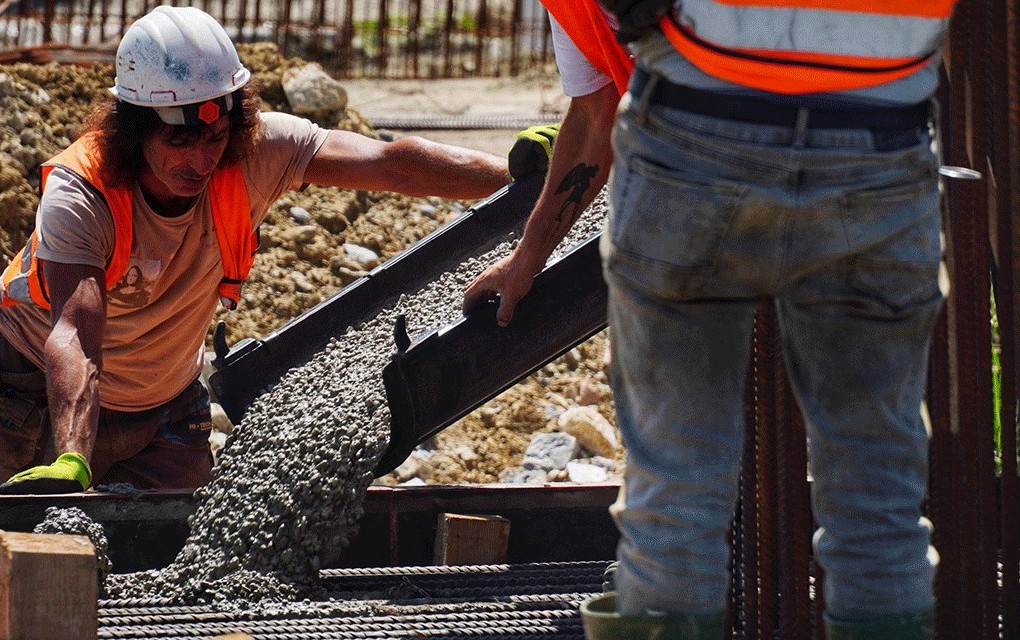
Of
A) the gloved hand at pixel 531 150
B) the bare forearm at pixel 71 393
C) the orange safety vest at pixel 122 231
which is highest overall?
the gloved hand at pixel 531 150

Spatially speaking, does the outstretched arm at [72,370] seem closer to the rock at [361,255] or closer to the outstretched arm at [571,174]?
the outstretched arm at [571,174]

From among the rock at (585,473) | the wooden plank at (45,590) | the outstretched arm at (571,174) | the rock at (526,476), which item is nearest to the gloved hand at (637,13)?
the outstretched arm at (571,174)

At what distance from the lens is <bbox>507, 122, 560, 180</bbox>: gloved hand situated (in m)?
4.57

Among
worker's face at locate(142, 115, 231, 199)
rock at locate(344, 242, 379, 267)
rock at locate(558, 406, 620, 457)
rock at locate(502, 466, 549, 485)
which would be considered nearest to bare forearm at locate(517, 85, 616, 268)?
worker's face at locate(142, 115, 231, 199)

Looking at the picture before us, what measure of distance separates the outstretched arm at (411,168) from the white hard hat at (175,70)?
486 millimetres

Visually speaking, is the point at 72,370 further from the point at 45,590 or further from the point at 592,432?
→ the point at 592,432

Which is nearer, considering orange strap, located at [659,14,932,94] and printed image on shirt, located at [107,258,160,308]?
orange strap, located at [659,14,932,94]

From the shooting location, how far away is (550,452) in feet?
20.9

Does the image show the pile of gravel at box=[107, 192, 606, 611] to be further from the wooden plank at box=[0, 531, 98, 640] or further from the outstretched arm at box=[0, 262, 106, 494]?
the wooden plank at box=[0, 531, 98, 640]

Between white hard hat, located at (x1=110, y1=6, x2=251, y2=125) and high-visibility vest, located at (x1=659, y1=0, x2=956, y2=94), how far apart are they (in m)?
2.74

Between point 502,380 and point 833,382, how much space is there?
2.09 metres

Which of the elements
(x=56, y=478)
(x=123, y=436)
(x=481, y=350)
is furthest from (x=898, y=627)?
(x=123, y=436)

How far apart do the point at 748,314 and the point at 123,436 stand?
3.27 metres

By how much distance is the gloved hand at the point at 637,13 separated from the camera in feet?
6.83
